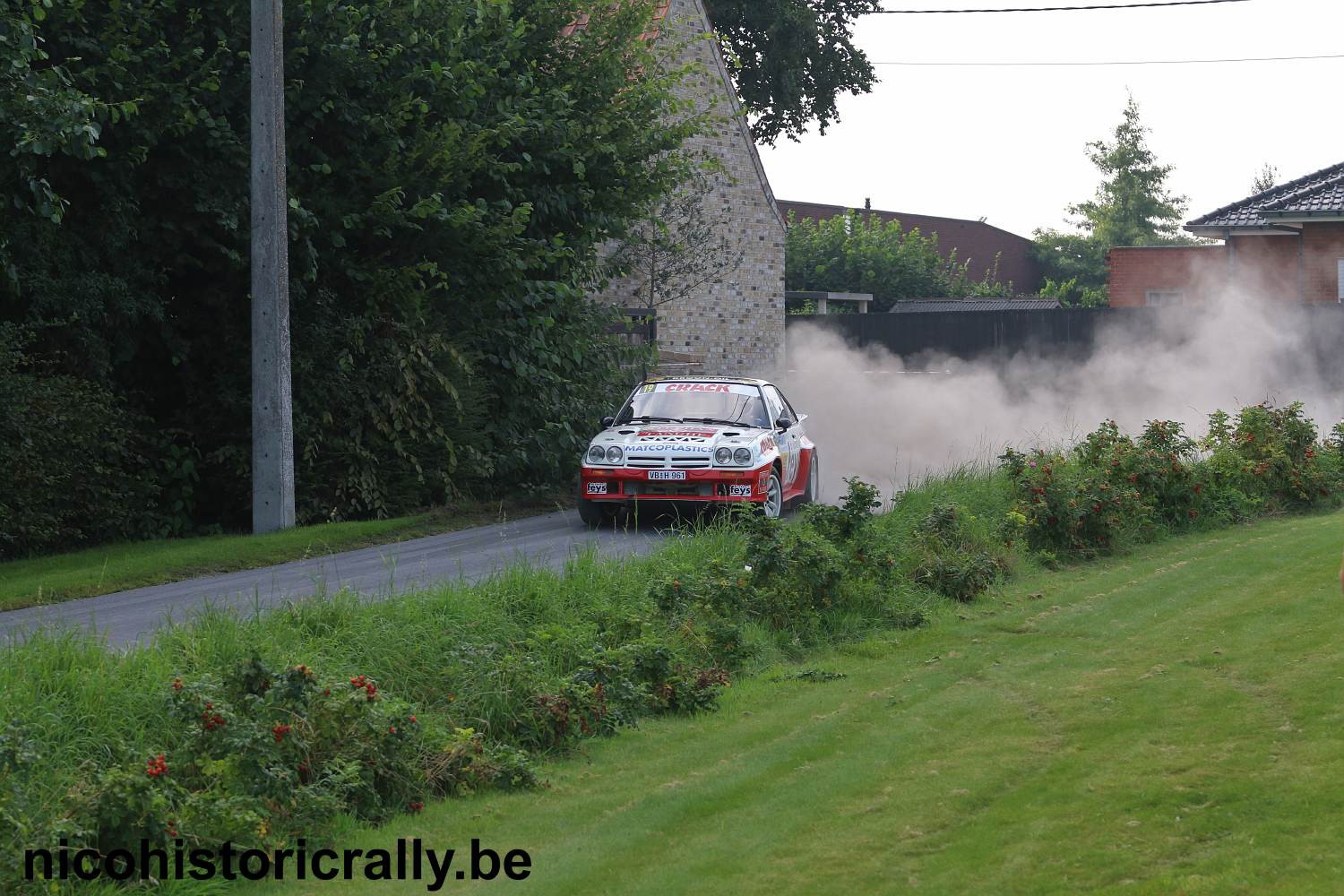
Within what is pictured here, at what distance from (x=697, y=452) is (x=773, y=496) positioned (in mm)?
1140

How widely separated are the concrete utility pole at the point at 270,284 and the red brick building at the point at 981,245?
6508 centimetres

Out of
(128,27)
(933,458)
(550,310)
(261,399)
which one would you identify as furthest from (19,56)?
(933,458)

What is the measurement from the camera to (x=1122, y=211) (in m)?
84.4

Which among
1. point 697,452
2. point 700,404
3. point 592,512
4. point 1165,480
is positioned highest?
point 700,404

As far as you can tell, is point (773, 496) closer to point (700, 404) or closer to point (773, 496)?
point (773, 496)

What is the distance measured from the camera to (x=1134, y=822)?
630cm

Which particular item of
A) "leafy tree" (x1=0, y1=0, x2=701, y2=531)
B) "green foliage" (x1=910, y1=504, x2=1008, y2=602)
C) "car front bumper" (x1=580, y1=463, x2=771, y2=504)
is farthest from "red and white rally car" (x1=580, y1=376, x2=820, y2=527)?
"leafy tree" (x1=0, y1=0, x2=701, y2=531)

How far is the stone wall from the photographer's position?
3494 centimetres

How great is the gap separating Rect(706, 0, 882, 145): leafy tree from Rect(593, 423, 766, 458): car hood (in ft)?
86.8

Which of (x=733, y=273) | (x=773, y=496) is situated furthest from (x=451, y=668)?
(x=733, y=273)

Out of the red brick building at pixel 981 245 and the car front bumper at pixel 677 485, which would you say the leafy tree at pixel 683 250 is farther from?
the red brick building at pixel 981 245

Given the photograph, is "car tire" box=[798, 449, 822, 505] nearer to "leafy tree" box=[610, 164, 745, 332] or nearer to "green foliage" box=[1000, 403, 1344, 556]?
"green foliage" box=[1000, 403, 1344, 556]

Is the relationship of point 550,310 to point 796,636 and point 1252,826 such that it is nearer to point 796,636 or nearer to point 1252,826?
point 796,636

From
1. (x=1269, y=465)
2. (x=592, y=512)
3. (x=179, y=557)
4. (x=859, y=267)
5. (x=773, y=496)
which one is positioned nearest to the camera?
(x=179, y=557)
